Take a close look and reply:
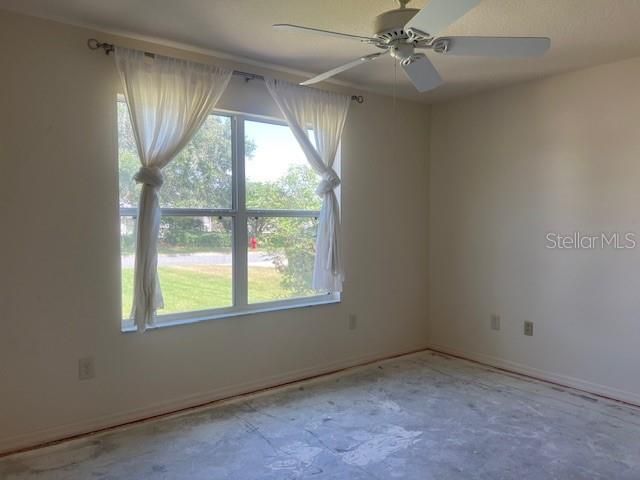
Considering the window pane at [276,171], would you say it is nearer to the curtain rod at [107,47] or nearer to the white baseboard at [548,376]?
the curtain rod at [107,47]

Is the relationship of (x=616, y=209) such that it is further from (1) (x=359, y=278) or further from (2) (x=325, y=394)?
(2) (x=325, y=394)

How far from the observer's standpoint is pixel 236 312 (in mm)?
3283

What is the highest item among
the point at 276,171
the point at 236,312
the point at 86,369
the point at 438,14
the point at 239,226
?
the point at 438,14

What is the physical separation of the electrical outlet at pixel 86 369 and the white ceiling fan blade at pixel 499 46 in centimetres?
251

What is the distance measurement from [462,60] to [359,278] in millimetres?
1846

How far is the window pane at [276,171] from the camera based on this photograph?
3338mm

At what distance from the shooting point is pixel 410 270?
429cm

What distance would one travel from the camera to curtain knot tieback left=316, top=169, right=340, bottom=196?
352 centimetres

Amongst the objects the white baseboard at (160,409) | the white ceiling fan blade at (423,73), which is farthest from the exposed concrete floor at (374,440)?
the white ceiling fan blade at (423,73)

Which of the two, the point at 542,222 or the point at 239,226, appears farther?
the point at 542,222

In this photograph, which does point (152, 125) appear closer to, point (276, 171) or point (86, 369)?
point (276, 171)

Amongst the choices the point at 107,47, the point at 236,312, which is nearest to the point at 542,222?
the point at 236,312

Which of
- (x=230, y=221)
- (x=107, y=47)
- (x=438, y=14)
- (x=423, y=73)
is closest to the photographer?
(x=438, y=14)

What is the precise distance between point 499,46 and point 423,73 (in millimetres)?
392
